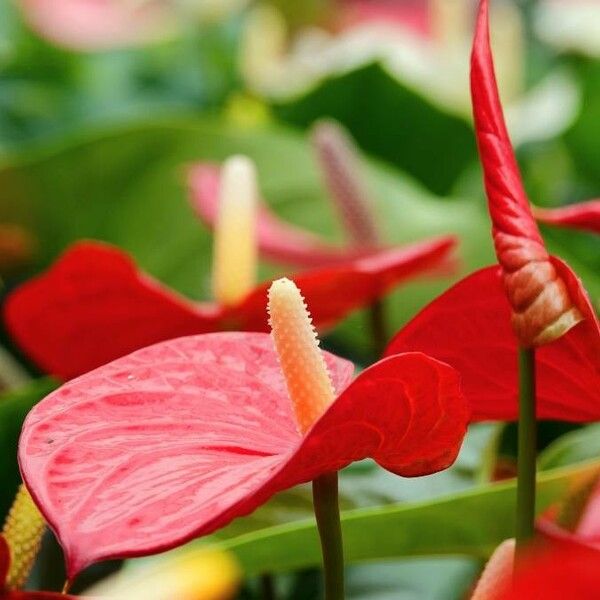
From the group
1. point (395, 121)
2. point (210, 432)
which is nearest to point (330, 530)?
point (210, 432)

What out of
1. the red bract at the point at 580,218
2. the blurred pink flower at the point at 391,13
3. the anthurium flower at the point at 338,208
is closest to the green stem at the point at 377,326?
the anthurium flower at the point at 338,208

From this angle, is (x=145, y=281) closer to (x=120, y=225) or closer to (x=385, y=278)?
(x=385, y=278)

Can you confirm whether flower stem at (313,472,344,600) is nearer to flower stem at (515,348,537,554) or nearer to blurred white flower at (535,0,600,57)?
flower stem at (515,348,537,554)

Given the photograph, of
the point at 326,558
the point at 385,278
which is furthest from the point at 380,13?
the point at 326,558

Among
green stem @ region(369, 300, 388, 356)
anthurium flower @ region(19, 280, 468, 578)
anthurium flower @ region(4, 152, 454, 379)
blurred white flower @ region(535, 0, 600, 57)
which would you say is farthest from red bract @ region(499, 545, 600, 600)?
blurred white flower @ region(535, 0, 600, 57)

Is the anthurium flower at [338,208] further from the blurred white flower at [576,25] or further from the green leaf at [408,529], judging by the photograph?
the blurred white flower at [576,25]

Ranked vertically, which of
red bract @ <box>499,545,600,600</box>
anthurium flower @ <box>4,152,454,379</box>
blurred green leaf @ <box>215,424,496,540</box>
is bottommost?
blurred green leaf @ <box>215,424,496,540</box>

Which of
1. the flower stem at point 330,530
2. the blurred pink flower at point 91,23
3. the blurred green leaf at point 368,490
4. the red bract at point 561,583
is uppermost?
the red bract at point 561,583
